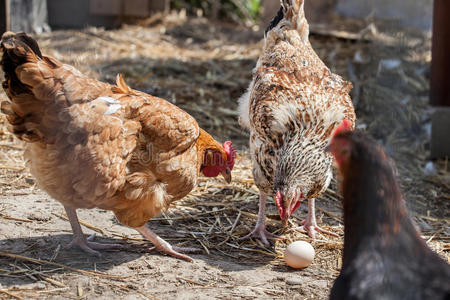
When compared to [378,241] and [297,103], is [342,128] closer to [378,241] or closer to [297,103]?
[378,241]

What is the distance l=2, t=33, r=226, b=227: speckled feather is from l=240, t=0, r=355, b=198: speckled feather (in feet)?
2.14

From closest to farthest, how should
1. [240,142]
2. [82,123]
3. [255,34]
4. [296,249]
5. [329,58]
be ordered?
[82,123], [296,249], [240,142], [329,58], [255,34]

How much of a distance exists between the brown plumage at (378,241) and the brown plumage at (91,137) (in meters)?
1.26

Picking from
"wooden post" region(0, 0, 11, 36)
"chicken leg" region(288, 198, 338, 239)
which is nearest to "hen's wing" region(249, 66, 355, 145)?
"chicken leg" region(288, 198, 338, 239)

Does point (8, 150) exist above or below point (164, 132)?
below

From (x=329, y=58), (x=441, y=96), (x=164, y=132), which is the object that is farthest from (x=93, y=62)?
(x=441, y=96)

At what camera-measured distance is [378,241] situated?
2072 mm

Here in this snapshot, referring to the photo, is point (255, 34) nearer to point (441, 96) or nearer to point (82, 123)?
point (441, 96)

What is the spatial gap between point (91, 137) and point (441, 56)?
4231mm

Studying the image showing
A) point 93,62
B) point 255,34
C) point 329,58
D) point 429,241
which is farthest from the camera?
point 255,34

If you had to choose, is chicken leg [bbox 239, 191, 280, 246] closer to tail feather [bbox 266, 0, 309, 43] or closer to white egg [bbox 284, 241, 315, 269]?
white egg [bbox 284, 241, 315, 269]

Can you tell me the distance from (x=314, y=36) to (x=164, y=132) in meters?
5.62

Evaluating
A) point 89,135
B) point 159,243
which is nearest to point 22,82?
point 89,135

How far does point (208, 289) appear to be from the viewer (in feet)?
9.51
